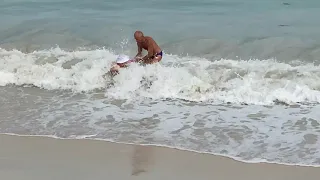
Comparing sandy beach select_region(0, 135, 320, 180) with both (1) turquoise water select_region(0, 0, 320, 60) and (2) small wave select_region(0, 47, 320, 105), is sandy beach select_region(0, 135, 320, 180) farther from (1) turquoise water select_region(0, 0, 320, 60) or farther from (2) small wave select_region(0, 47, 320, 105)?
(1) turquoise water select_region(0, 0, 320, 60)

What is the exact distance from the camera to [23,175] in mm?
5000

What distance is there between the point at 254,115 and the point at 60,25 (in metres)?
8.47

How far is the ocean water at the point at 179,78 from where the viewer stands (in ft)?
21.8

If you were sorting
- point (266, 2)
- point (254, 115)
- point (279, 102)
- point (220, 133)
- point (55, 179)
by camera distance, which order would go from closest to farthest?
point (55, 179), point (220, 133), point (254, 115), point (279, 102), point (266, 2)

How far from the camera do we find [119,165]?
5.35 metres

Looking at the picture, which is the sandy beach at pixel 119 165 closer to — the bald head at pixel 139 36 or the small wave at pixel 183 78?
the small wave at pixel 183 78

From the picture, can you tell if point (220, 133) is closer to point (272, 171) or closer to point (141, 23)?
point (272, 171)

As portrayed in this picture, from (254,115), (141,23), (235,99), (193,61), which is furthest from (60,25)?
(254,115)

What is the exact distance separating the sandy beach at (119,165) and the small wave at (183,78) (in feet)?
9.06

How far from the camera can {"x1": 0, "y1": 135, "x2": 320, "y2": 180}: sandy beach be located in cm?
507

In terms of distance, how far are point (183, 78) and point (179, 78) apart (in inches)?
2.8

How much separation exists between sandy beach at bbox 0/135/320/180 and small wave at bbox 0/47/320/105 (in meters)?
2.76

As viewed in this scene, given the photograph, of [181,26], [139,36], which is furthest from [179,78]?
[181,26]

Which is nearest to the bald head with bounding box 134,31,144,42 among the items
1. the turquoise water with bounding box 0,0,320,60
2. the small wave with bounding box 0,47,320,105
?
the small wave with bounding box 0,47,320,105
